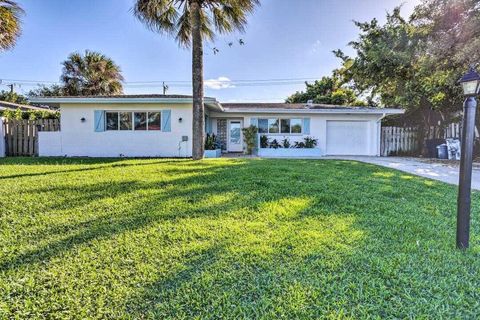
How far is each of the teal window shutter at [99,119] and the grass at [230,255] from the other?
27.1 feet

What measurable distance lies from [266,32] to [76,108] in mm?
10075

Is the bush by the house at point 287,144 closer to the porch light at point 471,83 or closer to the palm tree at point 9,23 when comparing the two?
the palm tree at point 9,23

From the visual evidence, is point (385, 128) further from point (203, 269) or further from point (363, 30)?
point (203, 269)

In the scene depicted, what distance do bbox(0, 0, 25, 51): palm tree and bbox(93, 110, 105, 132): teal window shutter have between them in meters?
3.76

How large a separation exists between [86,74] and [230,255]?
71.5 feet

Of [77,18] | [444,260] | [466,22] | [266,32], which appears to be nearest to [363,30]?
[266,32]

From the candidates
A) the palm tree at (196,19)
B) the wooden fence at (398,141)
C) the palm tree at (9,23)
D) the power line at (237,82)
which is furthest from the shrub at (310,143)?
the power line at (237,82)

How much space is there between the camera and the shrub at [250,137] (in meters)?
15.2

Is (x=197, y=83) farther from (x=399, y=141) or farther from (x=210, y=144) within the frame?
(x=399, y=141)

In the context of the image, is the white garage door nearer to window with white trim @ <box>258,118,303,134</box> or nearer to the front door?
window with white trim @ <box>258,118,303,134</box>

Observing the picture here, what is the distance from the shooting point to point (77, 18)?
13086 millimetres

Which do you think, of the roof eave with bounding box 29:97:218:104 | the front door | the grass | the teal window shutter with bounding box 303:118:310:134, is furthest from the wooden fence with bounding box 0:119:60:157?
the teal window shutter with bounding box 303:118:310:134

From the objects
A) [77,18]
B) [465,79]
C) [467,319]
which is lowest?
[467,319]

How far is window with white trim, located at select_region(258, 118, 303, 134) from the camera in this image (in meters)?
15.5
